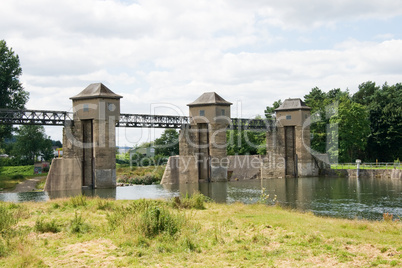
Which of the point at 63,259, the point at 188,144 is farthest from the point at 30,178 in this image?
the point at 63,259

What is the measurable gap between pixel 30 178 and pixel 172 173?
1744 centimetres

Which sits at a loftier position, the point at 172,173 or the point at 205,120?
→ the point at 205,120

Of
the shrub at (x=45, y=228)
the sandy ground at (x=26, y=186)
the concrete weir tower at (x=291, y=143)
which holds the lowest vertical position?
the sandy ground at (x=26, y=186)

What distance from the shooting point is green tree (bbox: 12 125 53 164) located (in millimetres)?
75000

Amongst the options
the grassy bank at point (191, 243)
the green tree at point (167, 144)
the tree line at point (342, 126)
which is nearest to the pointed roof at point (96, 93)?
the tree line at point (342, 126)

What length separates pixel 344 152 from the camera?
62344mm

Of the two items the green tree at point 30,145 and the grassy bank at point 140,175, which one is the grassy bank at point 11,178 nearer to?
the green tree at point 30,145

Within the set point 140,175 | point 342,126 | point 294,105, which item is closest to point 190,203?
point 140,175

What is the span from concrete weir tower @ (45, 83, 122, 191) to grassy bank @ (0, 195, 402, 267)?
27.1 m

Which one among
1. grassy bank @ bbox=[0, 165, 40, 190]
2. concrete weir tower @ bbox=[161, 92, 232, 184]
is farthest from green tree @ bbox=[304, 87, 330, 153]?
grassy bank @ bbox=[0, 165, 40, 190]

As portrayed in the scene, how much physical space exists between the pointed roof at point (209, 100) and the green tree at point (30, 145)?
3639 centimetres

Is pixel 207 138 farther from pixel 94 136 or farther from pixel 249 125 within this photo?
pixel 94 136

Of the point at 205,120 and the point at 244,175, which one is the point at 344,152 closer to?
the point at 244,175

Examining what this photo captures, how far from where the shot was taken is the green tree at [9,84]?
175ft
